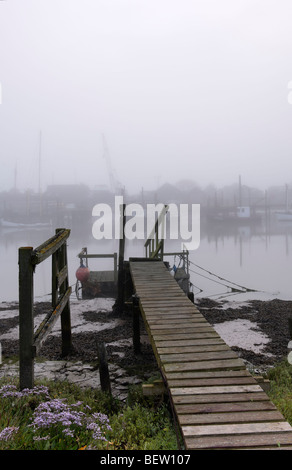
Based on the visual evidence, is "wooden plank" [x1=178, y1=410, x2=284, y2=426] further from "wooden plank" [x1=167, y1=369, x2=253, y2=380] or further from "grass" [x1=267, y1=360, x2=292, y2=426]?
"grass" [x1=267, y1=360, x2=292, y2=426]

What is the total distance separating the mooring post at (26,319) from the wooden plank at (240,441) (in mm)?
2703

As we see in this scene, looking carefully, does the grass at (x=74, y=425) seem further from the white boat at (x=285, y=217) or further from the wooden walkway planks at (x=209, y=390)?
the white boat at (x=285, y=217)

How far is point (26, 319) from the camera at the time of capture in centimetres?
529

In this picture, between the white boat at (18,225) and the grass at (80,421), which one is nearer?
the grass at (80,421)

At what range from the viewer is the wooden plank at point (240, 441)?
3.20 m

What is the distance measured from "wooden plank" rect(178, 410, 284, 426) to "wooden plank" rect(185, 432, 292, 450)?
23 cm

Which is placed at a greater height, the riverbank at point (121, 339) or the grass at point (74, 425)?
the grass at point (74, 425)

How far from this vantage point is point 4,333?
10.3 meters

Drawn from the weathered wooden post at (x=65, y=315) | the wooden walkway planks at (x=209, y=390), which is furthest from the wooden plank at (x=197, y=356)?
the weathered wooden post at (x=65, y=315)

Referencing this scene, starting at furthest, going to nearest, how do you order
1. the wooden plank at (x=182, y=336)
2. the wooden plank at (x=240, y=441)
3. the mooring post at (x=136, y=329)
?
1. the mooring post at (x=136, y=329)
2. the wooden plank at (x=182, y=336)
3. the wooden plank at (x=240, y=441)

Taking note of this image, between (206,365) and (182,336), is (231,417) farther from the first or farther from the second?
(182,336)

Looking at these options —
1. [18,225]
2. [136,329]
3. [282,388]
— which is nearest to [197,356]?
[282,388]

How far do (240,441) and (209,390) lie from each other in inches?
38.4

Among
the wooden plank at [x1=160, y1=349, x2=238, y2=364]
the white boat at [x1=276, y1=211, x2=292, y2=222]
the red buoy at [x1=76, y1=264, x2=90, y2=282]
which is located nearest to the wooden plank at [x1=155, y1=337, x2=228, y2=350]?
the wooden plank at [x1=160, y1=349, x2=238, y2=364]
